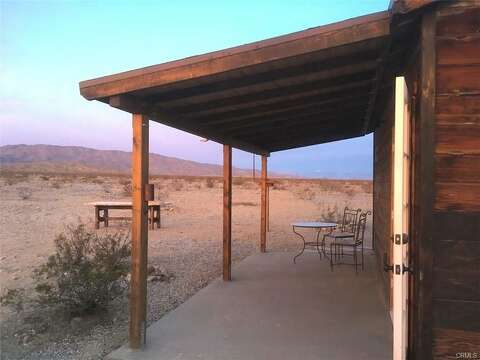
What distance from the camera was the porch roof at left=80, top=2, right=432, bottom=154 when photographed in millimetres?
3451

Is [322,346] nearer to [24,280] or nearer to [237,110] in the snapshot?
[237,110]

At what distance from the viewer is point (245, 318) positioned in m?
5.23

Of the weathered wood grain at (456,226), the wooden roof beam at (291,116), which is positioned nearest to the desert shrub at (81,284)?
the wooden roof beam at (291,116)

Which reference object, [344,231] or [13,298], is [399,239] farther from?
[344,231]

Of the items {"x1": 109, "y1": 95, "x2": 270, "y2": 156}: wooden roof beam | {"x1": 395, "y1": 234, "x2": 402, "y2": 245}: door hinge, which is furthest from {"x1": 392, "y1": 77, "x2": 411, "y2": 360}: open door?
{"x1": 109, "y1": 95, "x2": 270, "y2": 156}: wooden roof beam

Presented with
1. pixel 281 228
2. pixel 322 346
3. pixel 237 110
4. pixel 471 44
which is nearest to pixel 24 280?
pixel 237 110

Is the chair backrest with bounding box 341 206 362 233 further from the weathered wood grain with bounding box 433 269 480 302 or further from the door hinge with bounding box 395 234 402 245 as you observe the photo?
the door hinge with bounding box 395 234 402 245

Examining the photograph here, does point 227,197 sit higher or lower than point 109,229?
higher

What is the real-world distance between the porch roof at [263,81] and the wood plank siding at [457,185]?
49 cm

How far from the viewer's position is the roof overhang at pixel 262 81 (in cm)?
345

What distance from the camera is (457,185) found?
2.99 meters

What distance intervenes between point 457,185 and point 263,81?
1.90m

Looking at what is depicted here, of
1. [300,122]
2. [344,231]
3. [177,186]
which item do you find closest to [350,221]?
[344,231]

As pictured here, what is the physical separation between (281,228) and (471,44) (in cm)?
1246
